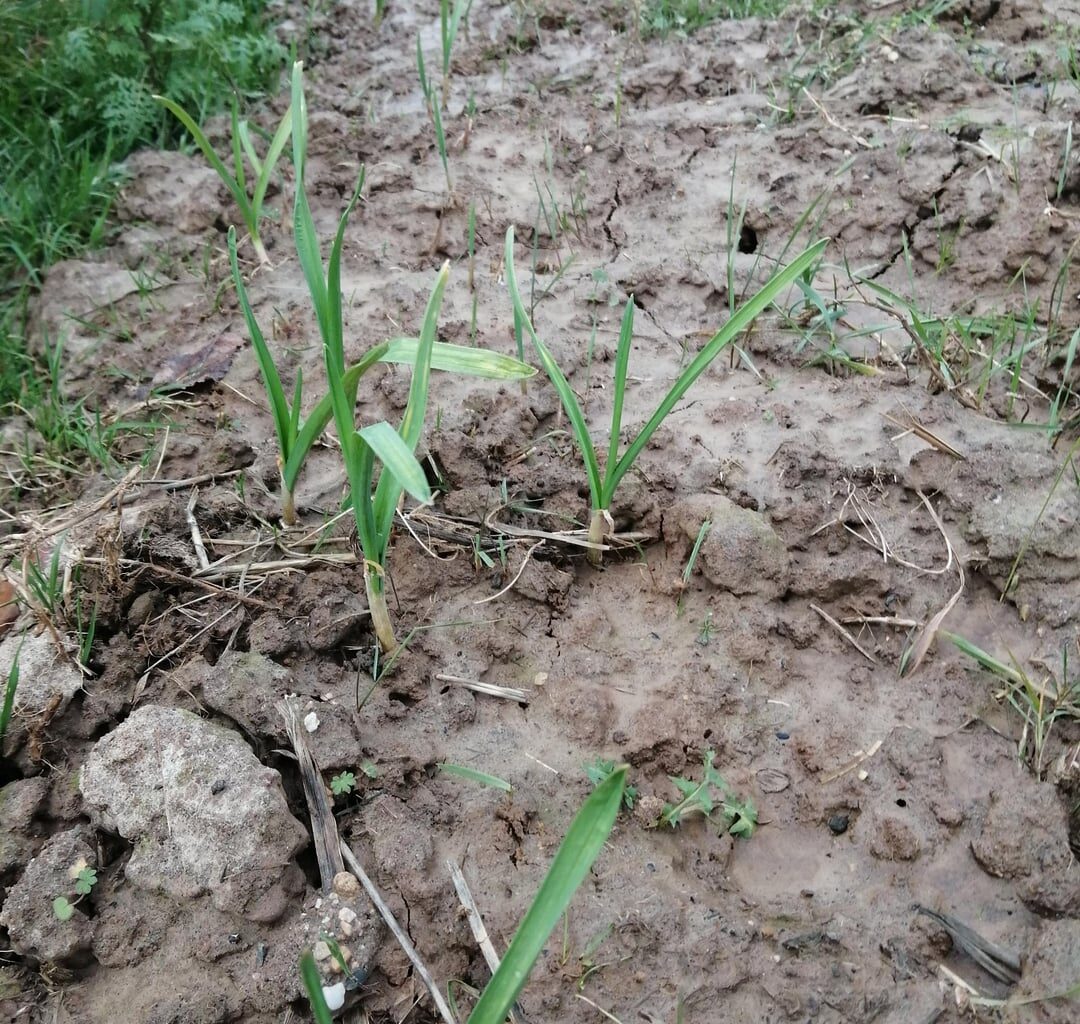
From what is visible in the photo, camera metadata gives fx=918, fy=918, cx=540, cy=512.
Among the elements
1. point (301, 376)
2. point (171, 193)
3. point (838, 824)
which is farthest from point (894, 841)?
point (171, 193)

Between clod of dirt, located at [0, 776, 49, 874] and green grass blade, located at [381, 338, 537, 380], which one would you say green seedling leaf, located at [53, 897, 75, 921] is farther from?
green grass blade, located at [381, 338, 537, 380]

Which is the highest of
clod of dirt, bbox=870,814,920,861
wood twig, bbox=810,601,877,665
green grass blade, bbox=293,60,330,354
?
green grass blade, bbox=293,60,330,354

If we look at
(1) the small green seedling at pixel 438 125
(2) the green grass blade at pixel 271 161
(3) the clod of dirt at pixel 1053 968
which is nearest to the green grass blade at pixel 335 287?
(2) the green grass blade at pixel 271 161

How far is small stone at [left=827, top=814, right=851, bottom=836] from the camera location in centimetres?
158

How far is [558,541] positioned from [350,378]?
0.62 meters

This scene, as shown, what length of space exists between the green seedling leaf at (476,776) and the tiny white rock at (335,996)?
376 millimetres

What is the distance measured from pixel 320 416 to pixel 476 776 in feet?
2.39

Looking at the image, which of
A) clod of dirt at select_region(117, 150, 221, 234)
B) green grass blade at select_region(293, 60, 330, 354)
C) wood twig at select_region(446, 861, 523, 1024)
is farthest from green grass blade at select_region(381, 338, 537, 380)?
clod of dirt at select_region(117, 150, 221, 234)

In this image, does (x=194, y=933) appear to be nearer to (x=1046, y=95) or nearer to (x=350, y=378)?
(x=350, y=378)

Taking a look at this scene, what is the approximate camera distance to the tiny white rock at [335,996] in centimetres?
135

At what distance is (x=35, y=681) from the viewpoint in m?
1.68

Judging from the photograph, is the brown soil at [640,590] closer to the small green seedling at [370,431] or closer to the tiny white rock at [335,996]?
the tiny white rock at [335,996]

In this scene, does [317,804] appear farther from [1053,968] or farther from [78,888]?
[1053,968]

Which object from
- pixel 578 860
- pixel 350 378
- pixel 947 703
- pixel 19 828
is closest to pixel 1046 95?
pixel 947 703
